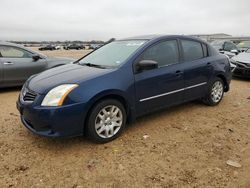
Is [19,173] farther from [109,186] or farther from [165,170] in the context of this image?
[165,170]

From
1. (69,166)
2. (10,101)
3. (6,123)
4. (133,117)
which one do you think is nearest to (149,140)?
(133,117)

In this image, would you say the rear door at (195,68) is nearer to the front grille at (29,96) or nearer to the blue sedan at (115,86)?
the blue sedan at (115,86)

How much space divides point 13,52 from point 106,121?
4.73 m

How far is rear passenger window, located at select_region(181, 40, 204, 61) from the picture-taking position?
4.81 metres

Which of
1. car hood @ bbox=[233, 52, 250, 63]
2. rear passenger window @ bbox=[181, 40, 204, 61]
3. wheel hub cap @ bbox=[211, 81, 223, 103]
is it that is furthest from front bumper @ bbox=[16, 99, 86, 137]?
car hood @ bbox=[233, 52, 250, 63]

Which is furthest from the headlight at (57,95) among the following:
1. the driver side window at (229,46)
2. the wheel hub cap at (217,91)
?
the driver side window at (229,46)

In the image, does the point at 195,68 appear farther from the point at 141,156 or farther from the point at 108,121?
the point at 141,156

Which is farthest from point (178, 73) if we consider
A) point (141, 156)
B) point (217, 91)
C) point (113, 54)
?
point (141, 156)

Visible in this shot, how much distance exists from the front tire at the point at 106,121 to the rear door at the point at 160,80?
40 cm

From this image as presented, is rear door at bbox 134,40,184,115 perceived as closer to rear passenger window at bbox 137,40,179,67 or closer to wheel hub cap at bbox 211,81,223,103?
rear passenger window at bbox 137,40,179,67

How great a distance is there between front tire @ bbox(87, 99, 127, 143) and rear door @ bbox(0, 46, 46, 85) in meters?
4.37

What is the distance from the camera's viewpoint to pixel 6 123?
4445mm

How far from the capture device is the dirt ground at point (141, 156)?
282 cm

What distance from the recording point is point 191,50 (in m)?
4.98
